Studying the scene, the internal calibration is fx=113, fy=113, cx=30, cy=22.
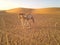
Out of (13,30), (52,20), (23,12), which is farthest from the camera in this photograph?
(23,12)

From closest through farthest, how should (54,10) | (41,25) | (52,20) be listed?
1. (41,25)
2. (52,20)
3. (54,10)

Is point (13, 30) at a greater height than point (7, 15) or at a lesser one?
lesser

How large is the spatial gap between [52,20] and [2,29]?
761 mm

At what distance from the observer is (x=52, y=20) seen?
1.72m

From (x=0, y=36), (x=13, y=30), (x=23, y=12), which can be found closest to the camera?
(x=0, y=36)

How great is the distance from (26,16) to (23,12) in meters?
0.15

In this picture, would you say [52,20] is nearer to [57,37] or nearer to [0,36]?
[57,37]

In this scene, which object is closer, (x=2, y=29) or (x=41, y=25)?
(x=2, y=29)

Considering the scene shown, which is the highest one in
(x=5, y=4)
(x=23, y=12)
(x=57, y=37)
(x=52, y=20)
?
(x=5, y=4)

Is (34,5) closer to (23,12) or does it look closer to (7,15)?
(23,12)

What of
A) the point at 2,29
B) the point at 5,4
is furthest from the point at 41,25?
the point at 5,4

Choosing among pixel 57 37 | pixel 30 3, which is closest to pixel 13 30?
pixel 57 37

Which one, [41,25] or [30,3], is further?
[30,3]

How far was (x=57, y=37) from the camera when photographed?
1.33 metres
